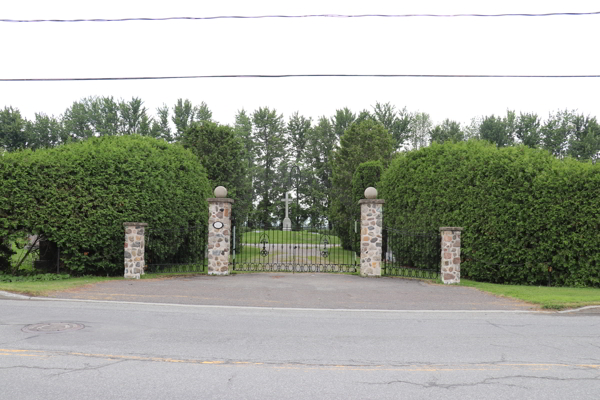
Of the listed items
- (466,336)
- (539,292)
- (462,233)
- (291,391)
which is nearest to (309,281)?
(462,233)

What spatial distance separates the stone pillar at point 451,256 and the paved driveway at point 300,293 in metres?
0.58

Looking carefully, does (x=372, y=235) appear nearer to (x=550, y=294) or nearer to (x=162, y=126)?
(x=550, y=294)

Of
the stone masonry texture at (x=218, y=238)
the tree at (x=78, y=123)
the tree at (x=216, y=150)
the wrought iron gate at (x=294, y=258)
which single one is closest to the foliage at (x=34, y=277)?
the stone masonry texture at (x=218, y=238)

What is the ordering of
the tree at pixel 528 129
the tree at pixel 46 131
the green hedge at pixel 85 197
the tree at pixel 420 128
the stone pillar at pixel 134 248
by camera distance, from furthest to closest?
1. the tree at pixel 420 128
2. the tree at pixel 46 131
3. the tree at pixel 528 129
4. the stone pillar at pixel 134 248
5. the green hedge at pixel 85 197

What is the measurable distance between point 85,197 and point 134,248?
85.8 inches

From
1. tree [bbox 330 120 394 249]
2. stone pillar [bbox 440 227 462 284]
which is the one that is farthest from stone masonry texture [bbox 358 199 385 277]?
tree [bbox 330 120 394 249]

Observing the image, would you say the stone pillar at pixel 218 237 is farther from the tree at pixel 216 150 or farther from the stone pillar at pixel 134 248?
the tree at pixel 216 150

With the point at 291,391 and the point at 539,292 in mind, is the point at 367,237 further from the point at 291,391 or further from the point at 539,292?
the point at 291,391

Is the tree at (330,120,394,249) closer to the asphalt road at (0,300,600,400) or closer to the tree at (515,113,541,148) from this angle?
the tree at (515,113,541,148)

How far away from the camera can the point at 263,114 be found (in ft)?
182

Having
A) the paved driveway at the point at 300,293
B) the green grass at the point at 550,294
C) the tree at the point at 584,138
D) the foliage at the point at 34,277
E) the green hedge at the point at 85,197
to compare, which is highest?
the tree at the point at 584,138

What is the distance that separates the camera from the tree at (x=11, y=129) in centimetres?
4984

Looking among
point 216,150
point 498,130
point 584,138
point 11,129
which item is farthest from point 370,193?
point 11,129

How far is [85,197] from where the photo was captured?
46.2 feet
